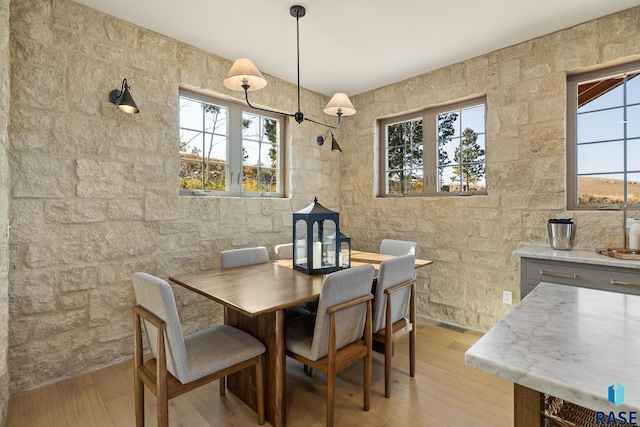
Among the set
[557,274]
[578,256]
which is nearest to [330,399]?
[557,274]

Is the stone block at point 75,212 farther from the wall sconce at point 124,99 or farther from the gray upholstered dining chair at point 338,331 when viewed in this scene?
the gray upholstered dining chair at point 338,331

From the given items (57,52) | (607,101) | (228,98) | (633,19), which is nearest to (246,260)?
(228,98)

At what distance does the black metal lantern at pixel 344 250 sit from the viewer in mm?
2301

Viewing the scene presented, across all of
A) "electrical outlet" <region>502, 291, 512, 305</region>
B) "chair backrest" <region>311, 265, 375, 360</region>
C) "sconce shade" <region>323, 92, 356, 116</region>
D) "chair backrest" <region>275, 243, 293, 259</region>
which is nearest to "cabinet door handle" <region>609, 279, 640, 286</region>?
"electrical outlet" <region>502, 291, 512, 305</region>

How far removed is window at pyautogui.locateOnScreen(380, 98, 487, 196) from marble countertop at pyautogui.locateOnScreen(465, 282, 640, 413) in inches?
91.4

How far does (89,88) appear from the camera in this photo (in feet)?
7.68

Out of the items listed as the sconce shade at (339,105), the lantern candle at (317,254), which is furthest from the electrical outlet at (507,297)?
the sconce shade at (339,105)

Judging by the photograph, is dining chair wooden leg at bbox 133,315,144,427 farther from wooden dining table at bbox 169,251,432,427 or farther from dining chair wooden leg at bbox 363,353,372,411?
dining chair wooden leg at bbox 363,353,372,411

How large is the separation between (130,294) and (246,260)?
957mm

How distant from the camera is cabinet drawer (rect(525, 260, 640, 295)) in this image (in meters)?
1.96

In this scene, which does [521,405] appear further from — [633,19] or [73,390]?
[633,19]

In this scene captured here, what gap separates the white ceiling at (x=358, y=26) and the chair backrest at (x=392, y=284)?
6.02 feet

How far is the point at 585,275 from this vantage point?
2.12 meters

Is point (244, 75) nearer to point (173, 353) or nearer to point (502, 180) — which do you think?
point (173, 353)
